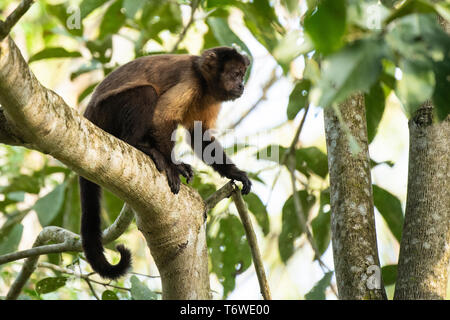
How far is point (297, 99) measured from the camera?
3.88 meters

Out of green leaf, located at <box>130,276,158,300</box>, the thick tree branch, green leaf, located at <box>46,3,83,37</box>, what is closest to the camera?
the thick tree branch

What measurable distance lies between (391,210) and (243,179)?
1.15 m

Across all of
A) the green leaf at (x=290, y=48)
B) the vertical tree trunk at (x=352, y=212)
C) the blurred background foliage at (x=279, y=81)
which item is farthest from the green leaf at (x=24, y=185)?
the green leaf at (x=290, y=48)

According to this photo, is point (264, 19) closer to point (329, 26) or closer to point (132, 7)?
point (329, 26)

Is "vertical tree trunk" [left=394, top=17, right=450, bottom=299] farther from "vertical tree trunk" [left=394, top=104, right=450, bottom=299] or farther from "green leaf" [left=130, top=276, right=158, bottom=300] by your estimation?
"green leaf" [left=130, top=276, right=158, bottom=300]

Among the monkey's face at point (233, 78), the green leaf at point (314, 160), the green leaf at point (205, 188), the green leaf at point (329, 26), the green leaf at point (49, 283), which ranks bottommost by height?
the green leaf at point (329, 26)

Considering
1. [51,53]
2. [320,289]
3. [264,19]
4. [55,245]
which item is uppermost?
[51,53]

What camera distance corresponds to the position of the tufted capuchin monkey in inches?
145

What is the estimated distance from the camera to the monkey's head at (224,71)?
15.0ft

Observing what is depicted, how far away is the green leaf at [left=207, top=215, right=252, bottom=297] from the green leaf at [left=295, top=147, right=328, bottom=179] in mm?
728

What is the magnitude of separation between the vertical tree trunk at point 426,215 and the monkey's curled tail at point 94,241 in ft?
5.95

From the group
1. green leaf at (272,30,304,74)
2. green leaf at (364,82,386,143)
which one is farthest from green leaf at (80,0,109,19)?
green leaf at (272,30,304,74)

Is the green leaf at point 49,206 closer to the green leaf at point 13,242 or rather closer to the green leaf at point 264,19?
the green leaf at point 13,242

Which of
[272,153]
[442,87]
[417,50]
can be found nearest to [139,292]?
[272,153]
